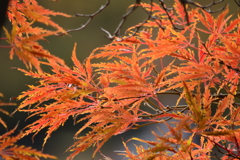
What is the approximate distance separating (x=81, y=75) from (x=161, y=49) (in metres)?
0.25

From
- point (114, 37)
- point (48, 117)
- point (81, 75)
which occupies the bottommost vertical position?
point (48, 117)

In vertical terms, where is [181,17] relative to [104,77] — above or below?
above

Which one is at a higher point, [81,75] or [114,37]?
[114,37]

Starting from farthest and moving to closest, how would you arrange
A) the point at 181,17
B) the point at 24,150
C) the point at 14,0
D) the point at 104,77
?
1. the point at 181,17
2. the point at 104,77
3. the point at 14,0
4. the point at 24,150

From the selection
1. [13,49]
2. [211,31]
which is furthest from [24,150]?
[211,31]

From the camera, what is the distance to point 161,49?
80 cm

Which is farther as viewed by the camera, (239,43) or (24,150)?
(239,43)

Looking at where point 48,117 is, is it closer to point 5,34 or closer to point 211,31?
point 5,34

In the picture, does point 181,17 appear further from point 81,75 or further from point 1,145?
Result: point 1,145

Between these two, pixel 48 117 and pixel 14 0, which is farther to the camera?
pixel 48 117

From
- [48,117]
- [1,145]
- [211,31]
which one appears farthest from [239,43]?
[1,145]

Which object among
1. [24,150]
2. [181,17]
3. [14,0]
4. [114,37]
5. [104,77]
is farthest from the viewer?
[181,17]

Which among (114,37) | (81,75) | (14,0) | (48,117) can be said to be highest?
(14,0)

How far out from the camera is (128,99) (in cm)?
90
